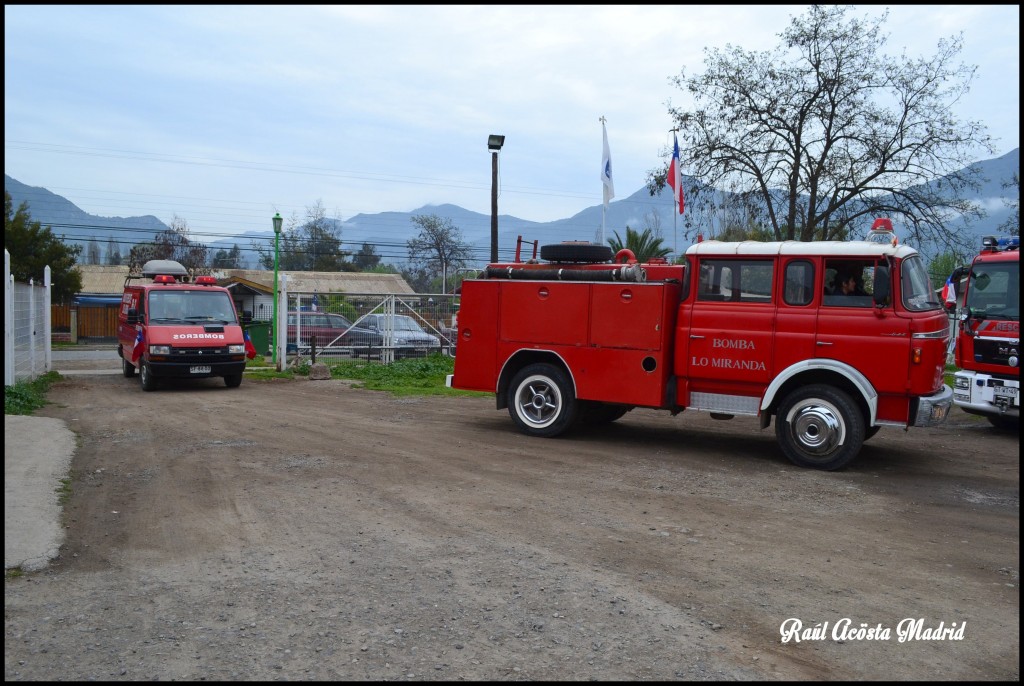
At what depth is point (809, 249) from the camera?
9.65 metres

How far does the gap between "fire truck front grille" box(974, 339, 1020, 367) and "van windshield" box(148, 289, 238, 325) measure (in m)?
14.4

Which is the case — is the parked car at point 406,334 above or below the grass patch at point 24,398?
above

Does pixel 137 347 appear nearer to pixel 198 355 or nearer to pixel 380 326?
pixel 198 355

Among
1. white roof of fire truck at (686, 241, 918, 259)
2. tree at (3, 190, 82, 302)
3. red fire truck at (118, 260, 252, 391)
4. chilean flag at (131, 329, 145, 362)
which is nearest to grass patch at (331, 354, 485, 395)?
red fire truck at (118, 260, 252, 391)

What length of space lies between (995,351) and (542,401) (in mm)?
7130

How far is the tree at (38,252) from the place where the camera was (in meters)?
39.2

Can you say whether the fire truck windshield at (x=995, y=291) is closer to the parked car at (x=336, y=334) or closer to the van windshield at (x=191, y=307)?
the van windshield at (x=191, y=307)

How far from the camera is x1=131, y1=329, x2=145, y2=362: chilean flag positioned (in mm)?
17270

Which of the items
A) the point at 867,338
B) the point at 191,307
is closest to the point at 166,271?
the point at 191,307


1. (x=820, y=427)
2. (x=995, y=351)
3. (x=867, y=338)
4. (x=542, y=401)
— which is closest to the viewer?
(x=867, y=338)

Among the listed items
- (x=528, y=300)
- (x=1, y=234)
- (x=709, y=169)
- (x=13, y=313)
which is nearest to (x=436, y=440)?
(x=528, y=300)

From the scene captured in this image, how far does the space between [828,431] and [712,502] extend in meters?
2.40

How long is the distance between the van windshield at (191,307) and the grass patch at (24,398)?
2.55 meters

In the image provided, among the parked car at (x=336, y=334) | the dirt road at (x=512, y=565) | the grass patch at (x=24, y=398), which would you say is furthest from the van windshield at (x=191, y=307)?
the dirt road at (x=512, y=565)
